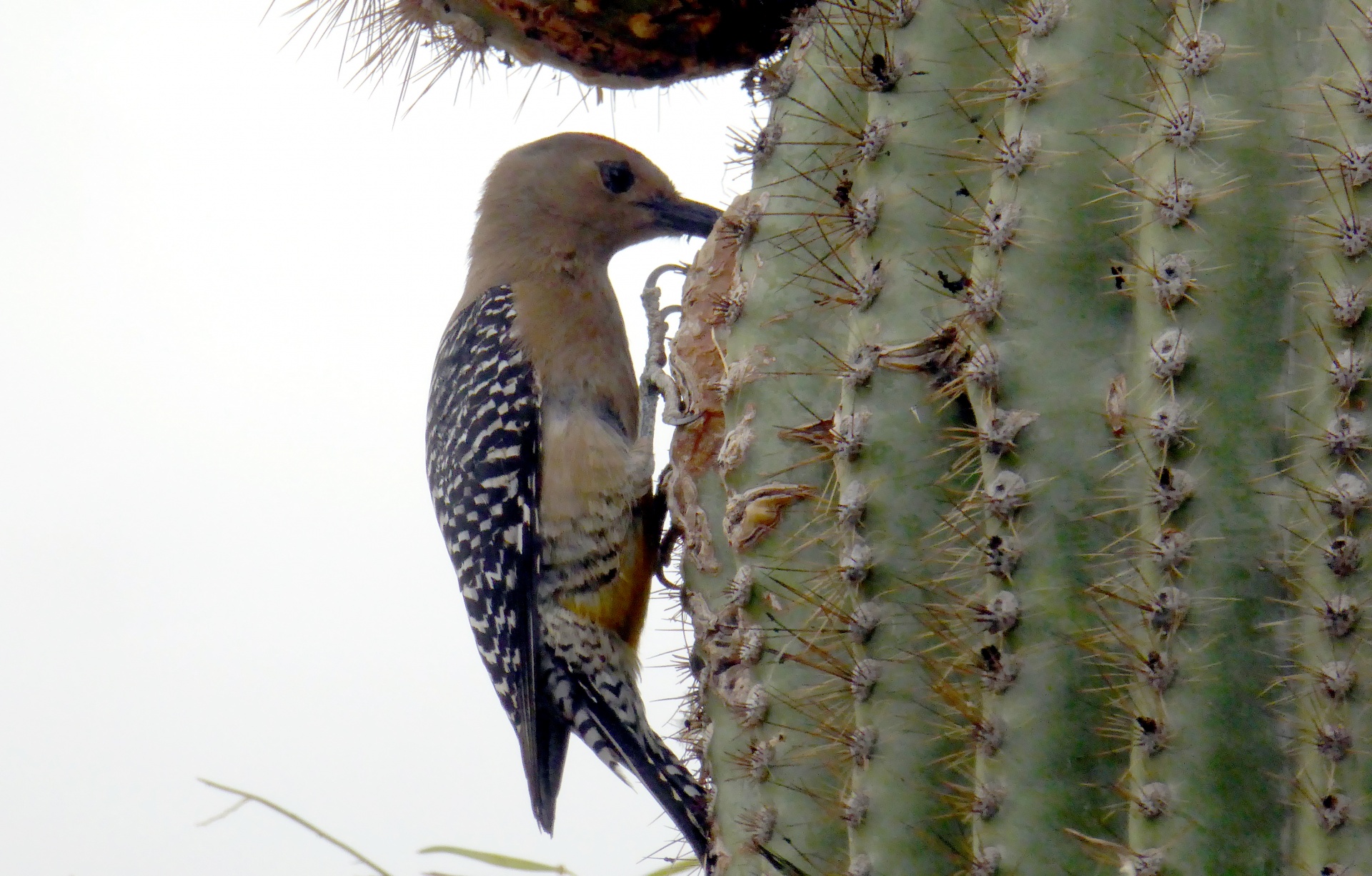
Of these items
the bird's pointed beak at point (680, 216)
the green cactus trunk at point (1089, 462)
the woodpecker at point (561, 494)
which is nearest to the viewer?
the green cactus trunk at point (1089, 462)

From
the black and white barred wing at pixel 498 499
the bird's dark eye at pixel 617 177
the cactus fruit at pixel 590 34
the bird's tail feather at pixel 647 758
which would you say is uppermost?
the bird's dark eye at pixel 617 177

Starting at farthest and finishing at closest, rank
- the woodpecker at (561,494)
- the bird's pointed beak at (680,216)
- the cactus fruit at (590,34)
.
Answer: the bird's pointed beak at (680,216) < the woodpecker at (561,494) < the cactus fruit at (590,34)

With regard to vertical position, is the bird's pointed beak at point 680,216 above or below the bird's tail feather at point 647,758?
above

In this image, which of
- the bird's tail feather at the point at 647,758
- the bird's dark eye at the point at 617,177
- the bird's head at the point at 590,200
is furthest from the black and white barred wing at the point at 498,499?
the bird's dark eye at the point at 617,177

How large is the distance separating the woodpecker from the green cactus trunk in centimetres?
129

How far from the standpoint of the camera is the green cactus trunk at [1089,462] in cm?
84

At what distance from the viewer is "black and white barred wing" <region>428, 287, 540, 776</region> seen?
8.18 ft

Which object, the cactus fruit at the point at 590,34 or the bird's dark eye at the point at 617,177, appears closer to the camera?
the cactus fruit at the point at 590,34

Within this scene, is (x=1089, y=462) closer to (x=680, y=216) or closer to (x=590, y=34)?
(x=590, y=34)

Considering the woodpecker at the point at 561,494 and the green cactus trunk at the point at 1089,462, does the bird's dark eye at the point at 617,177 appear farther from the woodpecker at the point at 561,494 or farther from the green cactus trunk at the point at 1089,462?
the green cactus trunk at the point at 1089,462

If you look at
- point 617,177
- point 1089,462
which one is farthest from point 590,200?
point 1089,462

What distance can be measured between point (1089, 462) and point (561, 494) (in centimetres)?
167

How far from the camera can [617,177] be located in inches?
109

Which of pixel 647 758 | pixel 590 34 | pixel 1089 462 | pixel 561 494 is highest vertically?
pixel 590 34
